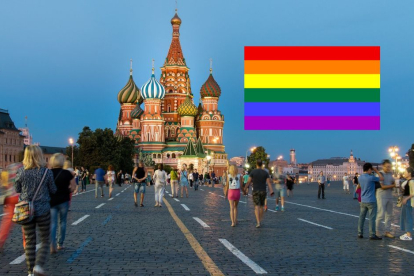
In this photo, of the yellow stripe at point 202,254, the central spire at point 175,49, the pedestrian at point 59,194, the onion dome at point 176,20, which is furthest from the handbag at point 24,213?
the onion dome at point 176,20

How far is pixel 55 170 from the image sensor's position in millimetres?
11023

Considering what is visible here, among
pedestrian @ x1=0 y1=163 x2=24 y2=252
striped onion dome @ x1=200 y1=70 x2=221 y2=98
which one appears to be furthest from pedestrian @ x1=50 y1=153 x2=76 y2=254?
striped onion dome @ x1=200 y1=70 x2=221 y2=98

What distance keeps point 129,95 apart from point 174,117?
11.6 metres

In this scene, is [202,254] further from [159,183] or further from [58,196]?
[159,183]

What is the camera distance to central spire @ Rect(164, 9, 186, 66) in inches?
5514

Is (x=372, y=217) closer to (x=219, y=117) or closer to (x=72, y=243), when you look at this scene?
(x=72, y=243)

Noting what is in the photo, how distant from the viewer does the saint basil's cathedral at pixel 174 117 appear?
12925cm

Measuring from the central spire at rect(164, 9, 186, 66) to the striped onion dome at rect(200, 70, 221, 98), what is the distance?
6952 mm

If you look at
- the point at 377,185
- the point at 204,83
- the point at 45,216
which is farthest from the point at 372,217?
the point at 204,83

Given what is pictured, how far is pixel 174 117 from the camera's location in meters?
139

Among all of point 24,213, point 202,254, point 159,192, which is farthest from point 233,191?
point 24,213

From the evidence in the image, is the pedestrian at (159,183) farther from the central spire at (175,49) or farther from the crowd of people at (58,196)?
the central spire at (175,49)

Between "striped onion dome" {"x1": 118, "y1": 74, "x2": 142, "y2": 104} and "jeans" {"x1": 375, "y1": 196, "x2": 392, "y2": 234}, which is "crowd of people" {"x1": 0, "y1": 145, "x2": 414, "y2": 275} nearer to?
"jeans" {"x1": 375, "y1": 196, "x2": 392, "y2": 234}

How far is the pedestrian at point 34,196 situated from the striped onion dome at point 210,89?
429ft
